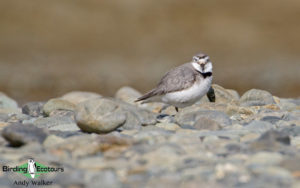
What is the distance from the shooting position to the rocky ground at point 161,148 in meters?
5.19

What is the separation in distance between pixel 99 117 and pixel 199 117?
1.51 meters

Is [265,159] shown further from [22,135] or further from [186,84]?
[186,84]

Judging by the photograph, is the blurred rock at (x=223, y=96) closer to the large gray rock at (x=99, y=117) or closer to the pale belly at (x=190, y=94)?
the pale belly at (x=190, y=94)

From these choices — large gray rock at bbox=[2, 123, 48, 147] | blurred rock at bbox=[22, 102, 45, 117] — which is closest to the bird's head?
blurred rock at bbox=[22, 102, 45, 117]

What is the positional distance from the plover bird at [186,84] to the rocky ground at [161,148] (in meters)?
0.33

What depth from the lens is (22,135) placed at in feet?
21.4

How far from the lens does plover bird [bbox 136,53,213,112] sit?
909cm

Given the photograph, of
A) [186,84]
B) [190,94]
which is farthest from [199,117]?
[186,84]

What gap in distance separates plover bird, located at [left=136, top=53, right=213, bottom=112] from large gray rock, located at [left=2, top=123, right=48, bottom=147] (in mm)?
3044

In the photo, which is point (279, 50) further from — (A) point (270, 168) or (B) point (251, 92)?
(A) point (270, 168)

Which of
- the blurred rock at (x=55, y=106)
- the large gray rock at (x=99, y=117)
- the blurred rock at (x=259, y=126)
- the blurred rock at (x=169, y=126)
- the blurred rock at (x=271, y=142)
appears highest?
the blurred rock at (x=55, y=106)

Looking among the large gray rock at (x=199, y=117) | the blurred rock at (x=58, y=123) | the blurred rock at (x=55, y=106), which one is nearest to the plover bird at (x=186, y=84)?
the large gray rock at (x=199, y=117)

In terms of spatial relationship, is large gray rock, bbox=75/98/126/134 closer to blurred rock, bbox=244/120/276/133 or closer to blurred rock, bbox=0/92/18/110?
blurred rock, bbox=244/120/276/133

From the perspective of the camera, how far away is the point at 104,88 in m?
18.1
